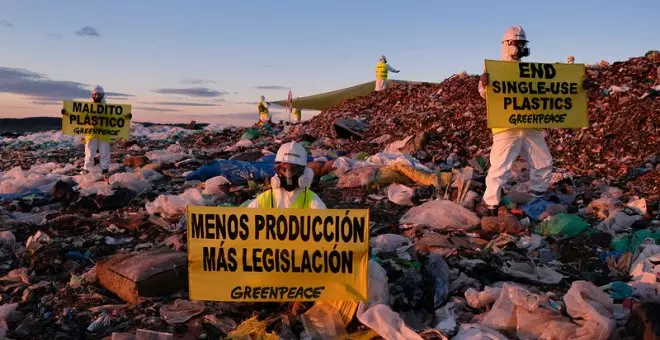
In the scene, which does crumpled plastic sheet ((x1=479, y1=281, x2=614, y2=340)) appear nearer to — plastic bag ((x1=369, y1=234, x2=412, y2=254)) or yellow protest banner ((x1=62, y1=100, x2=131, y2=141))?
plastic bag ((x1=369, y1=234, x2=412, y2=254))

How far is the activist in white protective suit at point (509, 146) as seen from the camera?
19.8ft

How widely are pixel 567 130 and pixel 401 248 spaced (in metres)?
6.39

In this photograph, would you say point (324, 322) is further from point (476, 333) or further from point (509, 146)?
point (509, 146)

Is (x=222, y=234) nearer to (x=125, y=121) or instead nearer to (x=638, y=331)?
(x=638, y=331)

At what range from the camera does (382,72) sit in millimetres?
17734

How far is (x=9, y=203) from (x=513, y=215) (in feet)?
22.2

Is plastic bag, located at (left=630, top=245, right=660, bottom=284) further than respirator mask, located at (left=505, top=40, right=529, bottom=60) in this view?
No

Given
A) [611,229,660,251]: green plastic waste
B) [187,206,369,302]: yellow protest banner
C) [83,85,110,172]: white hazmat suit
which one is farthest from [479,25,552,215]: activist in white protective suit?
[83,85,110,172]: white hazmat suit

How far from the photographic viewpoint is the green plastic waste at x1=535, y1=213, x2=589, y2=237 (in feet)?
18.2

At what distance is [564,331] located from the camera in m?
3.12

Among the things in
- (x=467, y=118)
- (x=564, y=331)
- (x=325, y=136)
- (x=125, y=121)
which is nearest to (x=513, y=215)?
(x=564, y=331)

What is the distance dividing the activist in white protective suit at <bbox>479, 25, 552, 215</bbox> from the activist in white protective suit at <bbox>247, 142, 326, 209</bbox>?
2886 mm

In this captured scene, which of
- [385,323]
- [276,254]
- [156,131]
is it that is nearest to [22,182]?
[276,254]

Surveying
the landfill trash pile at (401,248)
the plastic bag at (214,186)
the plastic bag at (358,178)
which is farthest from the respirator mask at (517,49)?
the plastic bag at (214,186)
